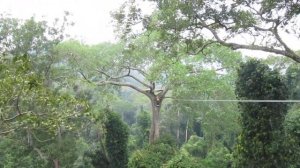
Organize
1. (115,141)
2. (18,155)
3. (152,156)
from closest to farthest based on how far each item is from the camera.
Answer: (152,156), (115,141), (18,155)

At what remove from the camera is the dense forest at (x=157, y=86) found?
6.21m

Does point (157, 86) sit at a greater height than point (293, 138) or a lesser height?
greater

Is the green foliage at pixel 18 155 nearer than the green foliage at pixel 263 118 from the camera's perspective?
No

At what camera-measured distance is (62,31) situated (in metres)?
15.6

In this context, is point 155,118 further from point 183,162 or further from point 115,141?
point 183,162

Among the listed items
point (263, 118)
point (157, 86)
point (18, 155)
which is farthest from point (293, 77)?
point (18, 155)

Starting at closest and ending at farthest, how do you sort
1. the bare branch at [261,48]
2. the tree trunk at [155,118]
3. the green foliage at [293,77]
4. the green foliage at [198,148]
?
the bare branch at [261,48] < the tree trunk at [155,118] < the green foliage at [293,77] < the green foliage at [198,148]

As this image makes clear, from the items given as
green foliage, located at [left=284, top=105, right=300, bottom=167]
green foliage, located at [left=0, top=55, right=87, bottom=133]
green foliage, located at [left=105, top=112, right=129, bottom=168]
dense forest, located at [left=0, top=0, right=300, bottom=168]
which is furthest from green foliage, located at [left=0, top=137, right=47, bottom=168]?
green foliage, located at [left=0, top=55, right=87, bottom=133]

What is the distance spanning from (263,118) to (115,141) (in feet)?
24.9

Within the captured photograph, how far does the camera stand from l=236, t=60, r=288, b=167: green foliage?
8.99 meters

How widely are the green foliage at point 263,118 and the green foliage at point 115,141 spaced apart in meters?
6.95

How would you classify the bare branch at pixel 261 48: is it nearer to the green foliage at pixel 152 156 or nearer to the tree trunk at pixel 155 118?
the green foliage at pixel 152 156

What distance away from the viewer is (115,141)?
15.4 meters

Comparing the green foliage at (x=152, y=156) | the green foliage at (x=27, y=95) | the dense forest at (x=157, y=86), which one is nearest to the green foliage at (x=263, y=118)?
the dense forest at (x=157, y=86)
